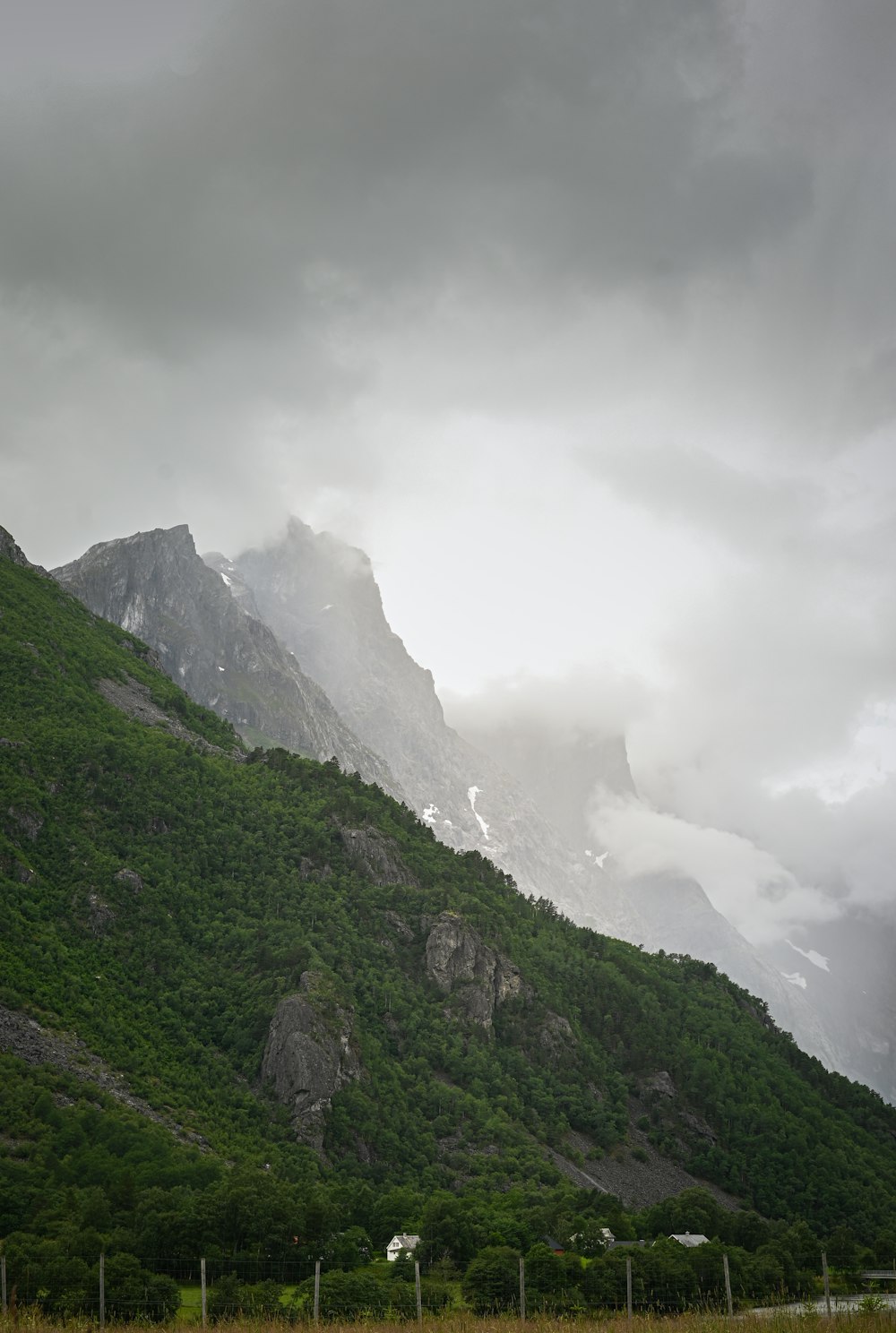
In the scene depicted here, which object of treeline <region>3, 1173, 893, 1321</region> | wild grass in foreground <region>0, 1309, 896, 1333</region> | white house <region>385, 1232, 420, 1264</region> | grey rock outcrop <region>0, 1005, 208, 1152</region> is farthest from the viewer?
grey rock outcrop <region>0, 1005, 208, 1152</region>

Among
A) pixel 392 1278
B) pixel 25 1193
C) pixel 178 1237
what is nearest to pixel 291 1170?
pixel 25 1193

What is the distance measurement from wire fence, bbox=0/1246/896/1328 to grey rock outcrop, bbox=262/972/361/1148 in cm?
8025

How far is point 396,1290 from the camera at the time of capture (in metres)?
61.3

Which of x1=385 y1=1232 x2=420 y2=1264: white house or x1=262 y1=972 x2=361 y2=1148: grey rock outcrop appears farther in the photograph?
x1=262 y1=972 x2=361 y2=1148: grey rock outcrop

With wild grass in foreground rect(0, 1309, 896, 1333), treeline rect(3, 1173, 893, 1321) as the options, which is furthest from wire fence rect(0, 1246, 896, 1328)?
wild grass in foreground rect(0, 1309, 896, 1333)

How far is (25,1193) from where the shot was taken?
10825cm

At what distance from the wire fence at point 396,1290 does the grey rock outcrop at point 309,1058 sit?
3159 inches

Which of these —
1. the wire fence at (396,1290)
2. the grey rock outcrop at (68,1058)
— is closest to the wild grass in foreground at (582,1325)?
the wire fence at (396,1290)

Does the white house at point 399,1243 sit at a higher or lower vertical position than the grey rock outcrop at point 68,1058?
lower

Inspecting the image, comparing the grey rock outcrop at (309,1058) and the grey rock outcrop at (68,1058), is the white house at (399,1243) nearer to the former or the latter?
the grey rock outcrop at (68,1058)

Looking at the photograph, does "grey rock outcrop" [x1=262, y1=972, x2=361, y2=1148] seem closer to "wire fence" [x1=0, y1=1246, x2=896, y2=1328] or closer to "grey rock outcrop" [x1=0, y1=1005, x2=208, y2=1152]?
"grey rock outcrop" [x1=0, y1=1005, x2=208, y2=1152]

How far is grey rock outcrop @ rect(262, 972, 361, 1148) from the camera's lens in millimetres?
171375

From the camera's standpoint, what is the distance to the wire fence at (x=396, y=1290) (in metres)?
54.8

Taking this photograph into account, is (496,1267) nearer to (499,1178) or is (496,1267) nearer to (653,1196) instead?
(499,1178)
